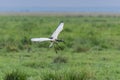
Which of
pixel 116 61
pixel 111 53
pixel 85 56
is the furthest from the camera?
pixel 111 53

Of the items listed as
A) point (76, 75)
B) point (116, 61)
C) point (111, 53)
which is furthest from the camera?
point (111, 53)

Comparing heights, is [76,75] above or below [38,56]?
above

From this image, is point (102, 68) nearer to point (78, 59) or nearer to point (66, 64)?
point (66, 64)

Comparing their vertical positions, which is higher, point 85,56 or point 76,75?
point 76,75

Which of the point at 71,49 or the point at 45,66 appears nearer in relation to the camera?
the point at 45,66

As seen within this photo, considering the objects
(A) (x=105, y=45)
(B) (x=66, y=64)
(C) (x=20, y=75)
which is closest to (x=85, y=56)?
(B) (x=66, y=64)

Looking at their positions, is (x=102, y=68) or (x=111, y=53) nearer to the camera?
(x=102, y=68)

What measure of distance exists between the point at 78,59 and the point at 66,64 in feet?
5.79

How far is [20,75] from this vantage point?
1111 cm

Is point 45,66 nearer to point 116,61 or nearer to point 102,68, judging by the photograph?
point 102,68

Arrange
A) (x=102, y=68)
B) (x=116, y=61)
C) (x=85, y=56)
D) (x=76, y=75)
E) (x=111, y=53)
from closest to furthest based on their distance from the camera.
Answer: (x=76, y=75) < (x=102, y=68) < (x=116, y=61) < (x=85, y=56) < (x=111, y=53)

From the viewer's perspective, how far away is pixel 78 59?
1745 centimetres

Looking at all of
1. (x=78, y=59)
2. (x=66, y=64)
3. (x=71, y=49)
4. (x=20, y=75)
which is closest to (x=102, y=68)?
(x=66, y=64)

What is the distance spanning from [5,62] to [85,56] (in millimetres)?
3641
